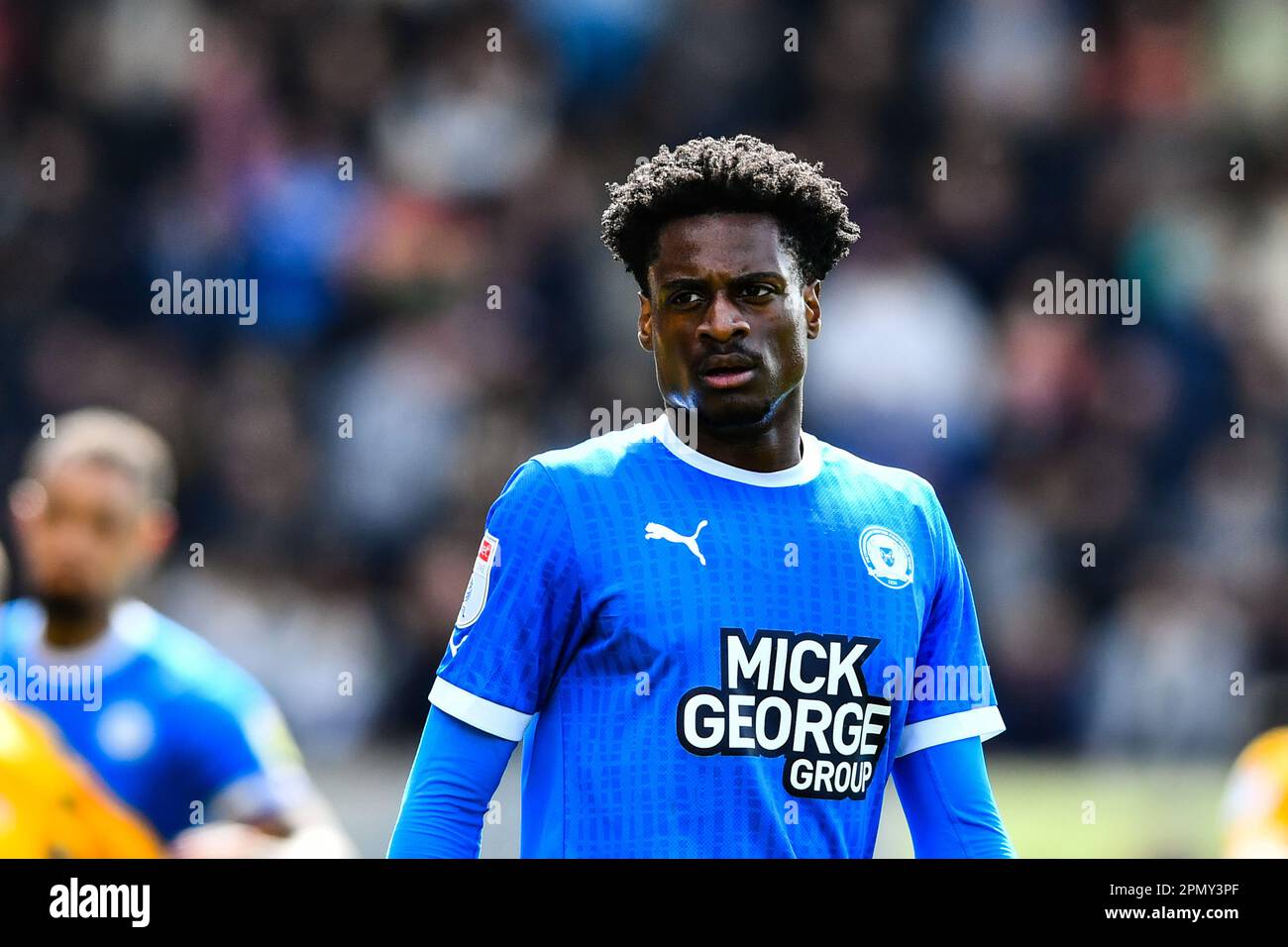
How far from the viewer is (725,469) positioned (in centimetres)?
301

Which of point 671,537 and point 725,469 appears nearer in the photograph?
point 671,537

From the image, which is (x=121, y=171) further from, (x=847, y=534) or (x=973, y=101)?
(x=847, y=534)

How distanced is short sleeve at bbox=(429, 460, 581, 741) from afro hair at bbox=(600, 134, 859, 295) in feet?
1.73

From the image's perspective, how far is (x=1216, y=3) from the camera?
30.5 feet

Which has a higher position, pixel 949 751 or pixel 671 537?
pixel 671 537

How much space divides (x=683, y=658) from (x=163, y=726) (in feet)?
8.36

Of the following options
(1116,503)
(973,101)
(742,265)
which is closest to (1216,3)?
(973,101)

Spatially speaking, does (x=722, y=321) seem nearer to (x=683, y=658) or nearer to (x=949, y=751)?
(x=683, y=658)
